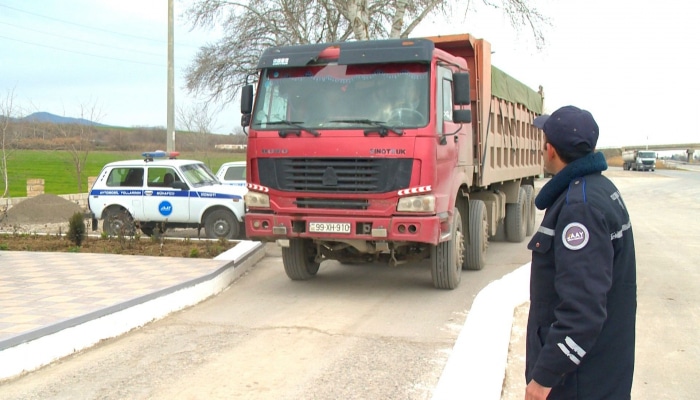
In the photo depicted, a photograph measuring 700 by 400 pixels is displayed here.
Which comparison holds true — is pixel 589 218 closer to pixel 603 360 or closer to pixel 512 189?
pixel 603 360

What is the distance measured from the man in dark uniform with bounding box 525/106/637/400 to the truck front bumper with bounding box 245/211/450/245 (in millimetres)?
4819

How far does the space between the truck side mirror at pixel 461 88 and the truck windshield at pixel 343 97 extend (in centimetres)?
38

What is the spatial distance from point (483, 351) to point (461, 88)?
377 cm

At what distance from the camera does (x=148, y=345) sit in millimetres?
6246

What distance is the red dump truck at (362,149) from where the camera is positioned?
24.9 feet

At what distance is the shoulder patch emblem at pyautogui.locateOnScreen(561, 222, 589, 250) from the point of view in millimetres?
2420

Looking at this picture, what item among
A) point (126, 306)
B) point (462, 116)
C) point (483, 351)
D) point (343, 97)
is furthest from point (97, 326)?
point (462, 116)

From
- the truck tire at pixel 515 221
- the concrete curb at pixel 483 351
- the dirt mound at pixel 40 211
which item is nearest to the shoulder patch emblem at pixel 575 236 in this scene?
the concrete curb at pixel 483 351

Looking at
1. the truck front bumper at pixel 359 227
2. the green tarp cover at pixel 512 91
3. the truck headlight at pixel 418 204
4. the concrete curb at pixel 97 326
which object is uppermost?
the green tarp cover at pixel 512 91

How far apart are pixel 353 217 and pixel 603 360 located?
529cm

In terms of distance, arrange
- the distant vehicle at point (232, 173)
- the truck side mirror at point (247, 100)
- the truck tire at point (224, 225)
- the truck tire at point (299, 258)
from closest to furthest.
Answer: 1. the truck side mirror at point (247, 100)
2. the truck tire at point (299, 258)
3. the truck tire at point (224, 225)
4. the distant vehicle at point (232, 173)

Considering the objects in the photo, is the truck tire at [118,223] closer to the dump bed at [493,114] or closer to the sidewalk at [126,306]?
the sidewalk at [126,306]

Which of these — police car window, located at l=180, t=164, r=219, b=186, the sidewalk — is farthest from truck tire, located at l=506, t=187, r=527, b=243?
police car window, located at l=180, t=164, r=219, b=186

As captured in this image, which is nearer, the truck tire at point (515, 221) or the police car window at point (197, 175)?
the truck tire at point (515, 221)
